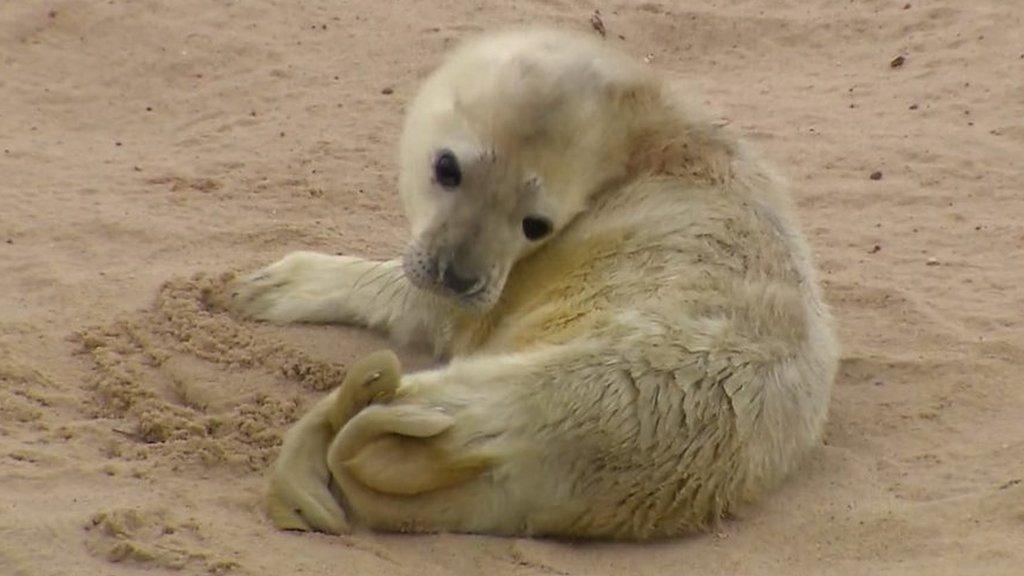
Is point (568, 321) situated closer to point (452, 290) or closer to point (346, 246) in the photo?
point (452, 290)

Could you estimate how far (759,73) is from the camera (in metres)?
9.16

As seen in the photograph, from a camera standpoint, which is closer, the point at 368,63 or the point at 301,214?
the point at 301,214

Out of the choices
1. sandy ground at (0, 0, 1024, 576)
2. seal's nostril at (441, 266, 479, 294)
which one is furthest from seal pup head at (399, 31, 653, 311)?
sandy ground at (0, 0, 1024, 576)

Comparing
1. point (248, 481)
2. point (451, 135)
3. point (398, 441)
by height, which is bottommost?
point (248, 481)

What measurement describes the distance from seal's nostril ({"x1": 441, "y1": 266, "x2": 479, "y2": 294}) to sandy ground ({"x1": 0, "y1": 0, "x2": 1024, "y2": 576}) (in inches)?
24.5

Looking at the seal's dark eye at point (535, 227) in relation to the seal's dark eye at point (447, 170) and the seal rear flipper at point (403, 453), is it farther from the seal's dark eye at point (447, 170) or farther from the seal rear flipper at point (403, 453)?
the seal rear flipper at point (403, 453)

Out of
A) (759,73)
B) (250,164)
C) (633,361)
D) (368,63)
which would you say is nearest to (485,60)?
(633,361)

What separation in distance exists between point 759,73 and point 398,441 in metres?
5.56

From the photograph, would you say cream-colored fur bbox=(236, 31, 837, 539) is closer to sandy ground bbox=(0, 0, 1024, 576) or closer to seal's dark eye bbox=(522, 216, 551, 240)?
seal's dark eye bbox=(522, 216, 551, 240)

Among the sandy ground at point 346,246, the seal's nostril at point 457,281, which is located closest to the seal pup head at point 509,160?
the seal's nostril at point 457,281

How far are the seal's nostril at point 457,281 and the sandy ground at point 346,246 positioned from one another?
623 mm

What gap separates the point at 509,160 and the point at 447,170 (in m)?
0.22

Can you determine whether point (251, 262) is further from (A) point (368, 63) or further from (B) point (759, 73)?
(B) point (759, 73)

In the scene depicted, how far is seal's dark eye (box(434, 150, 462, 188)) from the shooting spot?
4.75 m
